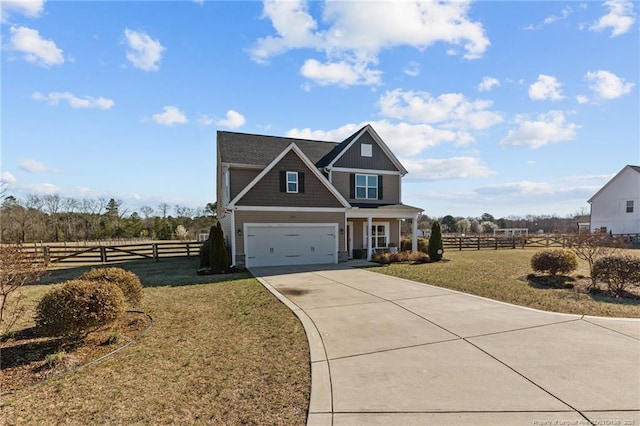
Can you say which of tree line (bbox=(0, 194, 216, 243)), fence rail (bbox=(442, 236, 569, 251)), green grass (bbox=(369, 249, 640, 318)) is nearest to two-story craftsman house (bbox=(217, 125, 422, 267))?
green grass (bbox=(369, 249, 640, 318))

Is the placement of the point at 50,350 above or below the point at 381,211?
below

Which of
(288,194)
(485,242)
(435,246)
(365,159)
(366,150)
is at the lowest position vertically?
(485,242)

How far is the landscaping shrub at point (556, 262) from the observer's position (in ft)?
38.8

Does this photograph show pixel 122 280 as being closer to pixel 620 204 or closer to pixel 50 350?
pixel 50 350

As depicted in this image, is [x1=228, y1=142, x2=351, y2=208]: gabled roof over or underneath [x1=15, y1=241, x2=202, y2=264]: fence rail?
over

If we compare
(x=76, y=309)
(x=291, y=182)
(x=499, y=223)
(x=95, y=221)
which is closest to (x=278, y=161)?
(x=291, y=182)

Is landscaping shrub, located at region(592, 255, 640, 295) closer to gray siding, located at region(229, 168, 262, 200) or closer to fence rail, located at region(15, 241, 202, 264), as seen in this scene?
gray siding, located at region(229, 168, 262, 200)

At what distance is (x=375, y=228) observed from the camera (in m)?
21.0

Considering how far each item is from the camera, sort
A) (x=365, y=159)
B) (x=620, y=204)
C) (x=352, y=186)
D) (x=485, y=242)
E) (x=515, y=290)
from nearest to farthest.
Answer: (x=515, y=290) < (x=352, y=186) < (x=365, y=159) < (x=485, y=242) < (x=620, y=204)

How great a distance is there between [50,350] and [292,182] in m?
12.5

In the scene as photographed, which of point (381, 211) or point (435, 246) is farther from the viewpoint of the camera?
point (381, 211)

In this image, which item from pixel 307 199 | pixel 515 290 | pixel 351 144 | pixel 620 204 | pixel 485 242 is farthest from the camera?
pixel 620 204

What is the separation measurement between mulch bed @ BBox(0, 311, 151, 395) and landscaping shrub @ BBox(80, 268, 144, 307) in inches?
19.0

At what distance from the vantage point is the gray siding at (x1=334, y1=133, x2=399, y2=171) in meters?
20.1
